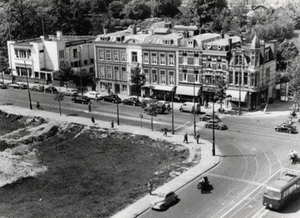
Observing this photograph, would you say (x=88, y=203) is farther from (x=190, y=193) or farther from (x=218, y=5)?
(x=218, y=5)

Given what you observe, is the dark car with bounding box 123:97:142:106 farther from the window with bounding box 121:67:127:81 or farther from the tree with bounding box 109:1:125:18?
the tree with bounding box 109:1:125:18

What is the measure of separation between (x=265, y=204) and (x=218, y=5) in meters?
130

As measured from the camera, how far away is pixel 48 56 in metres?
121

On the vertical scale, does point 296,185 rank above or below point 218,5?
below

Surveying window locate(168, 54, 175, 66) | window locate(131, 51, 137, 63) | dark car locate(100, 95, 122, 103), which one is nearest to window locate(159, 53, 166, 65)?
window locate(168, 54, 175, 66)

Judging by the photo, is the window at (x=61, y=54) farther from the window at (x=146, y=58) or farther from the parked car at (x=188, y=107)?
the parked car at (x=188, y=107)

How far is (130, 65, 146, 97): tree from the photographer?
9694 cm

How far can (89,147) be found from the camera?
246ft

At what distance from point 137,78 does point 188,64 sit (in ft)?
37.7

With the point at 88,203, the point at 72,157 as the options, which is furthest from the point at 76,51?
→ the point at 88,203

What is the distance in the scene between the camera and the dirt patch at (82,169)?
52500mm

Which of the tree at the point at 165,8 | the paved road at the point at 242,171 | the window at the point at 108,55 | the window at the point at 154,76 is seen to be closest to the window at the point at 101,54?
the window at the point at 108,55

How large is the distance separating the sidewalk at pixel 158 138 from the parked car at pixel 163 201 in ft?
4.52

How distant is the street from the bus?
856 mm
